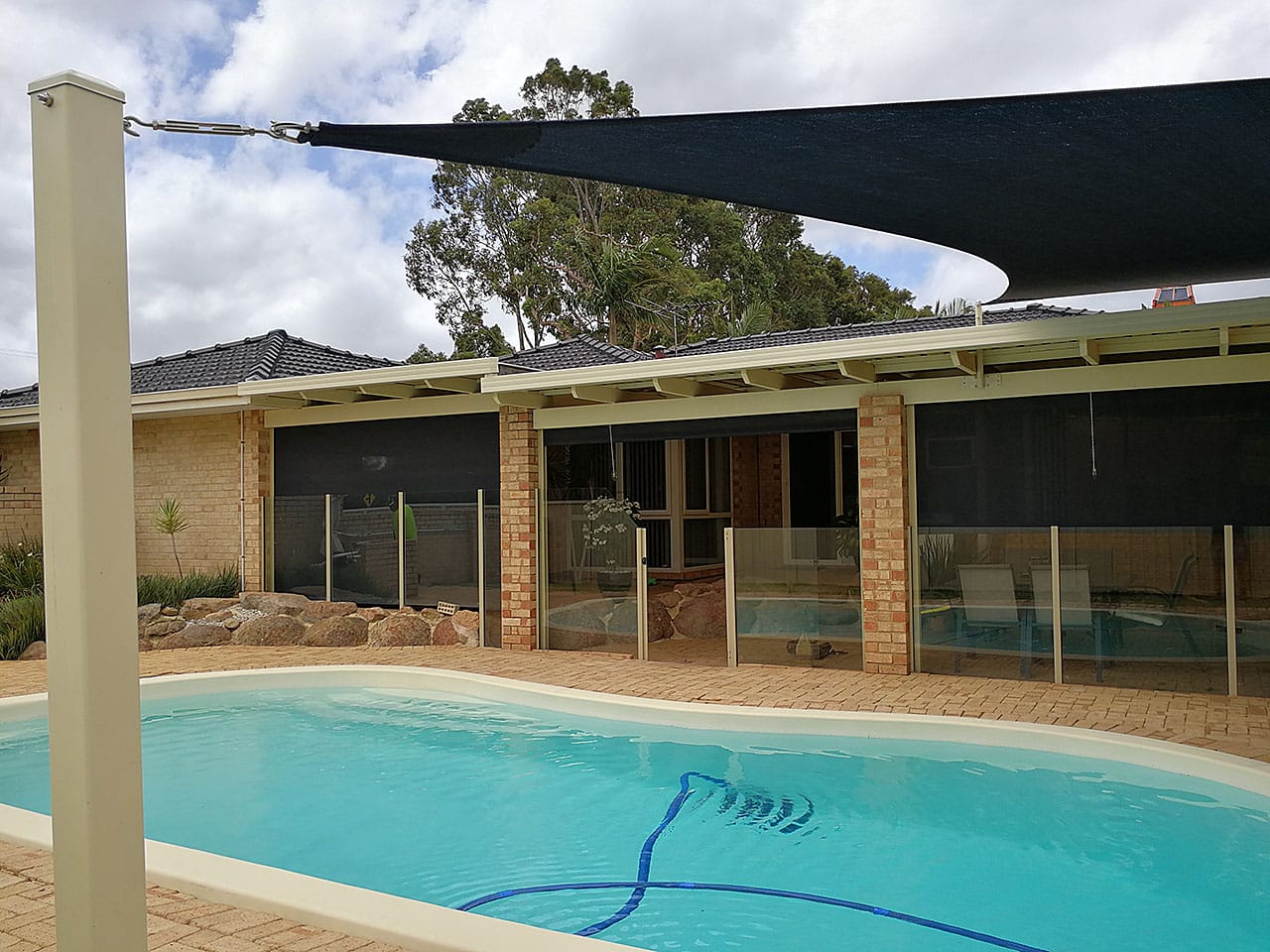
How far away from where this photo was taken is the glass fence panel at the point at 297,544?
13.5 metres

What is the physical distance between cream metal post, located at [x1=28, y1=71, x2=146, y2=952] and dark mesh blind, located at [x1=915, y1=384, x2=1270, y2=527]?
8.44m

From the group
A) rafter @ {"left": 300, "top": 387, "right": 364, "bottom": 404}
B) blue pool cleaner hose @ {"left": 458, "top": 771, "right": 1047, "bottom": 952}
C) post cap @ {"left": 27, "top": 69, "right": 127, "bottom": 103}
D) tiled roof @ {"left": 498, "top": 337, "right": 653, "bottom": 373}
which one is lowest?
blue pool cleaner hose @ {"left": 458, "top": 771, "right": 1047, "bottom": 952}

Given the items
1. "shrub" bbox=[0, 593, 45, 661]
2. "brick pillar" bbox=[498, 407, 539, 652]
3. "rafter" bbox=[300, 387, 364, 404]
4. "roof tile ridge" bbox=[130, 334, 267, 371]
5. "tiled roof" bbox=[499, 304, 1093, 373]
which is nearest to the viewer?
"shrub" bbox=[0, 593, 45, 661]

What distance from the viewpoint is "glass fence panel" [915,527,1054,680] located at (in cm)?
915

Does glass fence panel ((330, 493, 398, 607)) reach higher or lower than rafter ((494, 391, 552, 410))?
lower

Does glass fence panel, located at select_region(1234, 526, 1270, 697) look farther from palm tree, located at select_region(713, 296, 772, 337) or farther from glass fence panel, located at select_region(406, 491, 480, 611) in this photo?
palm tree, located at select_region(713, 296, 772, 337)

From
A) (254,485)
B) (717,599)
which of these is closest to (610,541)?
(717,599)

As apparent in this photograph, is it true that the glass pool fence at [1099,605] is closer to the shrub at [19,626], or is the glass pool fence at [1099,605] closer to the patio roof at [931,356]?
the patio roof at [931,356]

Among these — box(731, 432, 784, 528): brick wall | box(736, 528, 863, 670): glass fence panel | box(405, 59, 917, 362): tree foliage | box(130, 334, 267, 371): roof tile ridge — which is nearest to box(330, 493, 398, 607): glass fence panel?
box(736, 528, 863, 670): glass fence panel

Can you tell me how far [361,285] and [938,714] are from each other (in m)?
34.5

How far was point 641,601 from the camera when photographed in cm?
1100

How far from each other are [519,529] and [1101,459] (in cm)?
607

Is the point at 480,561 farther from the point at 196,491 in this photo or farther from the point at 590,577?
the point at 196,491

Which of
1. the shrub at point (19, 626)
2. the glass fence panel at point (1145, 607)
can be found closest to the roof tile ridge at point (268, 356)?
the shrub at point (19, 626)
